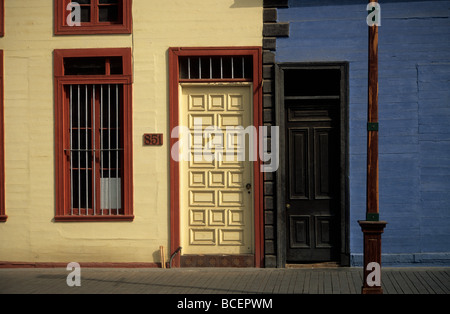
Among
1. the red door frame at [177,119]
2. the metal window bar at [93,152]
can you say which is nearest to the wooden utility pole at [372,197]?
the red door frame at [177,119]

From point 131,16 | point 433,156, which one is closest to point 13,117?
point 131,16

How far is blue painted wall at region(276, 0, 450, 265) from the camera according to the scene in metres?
11.0

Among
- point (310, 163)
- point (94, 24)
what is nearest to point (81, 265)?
point (94, 24)

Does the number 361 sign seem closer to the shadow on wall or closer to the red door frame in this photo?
the red door frame

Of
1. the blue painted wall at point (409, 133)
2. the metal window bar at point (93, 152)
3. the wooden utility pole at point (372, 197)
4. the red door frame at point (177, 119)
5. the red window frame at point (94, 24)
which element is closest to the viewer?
the wooden utility pole at point (372, 197)

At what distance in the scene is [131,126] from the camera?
1144 centimetres

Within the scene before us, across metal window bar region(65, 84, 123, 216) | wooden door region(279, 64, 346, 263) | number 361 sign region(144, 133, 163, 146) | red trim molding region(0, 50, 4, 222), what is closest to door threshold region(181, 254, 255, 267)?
wooden door region(279, 64, 346, 263)

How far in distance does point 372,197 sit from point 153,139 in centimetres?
438

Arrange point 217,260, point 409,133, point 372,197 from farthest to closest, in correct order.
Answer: point 217,260 → point 409,133 → point 372,197

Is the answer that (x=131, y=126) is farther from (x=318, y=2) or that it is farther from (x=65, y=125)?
(x=318, y=2)

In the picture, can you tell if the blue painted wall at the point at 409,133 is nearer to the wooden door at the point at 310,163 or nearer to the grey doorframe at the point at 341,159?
the grey doorframe at the point at 341,159

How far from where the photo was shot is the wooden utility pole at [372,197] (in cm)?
825

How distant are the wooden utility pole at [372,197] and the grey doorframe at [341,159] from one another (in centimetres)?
271

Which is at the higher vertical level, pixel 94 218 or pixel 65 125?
pixel 65 125
